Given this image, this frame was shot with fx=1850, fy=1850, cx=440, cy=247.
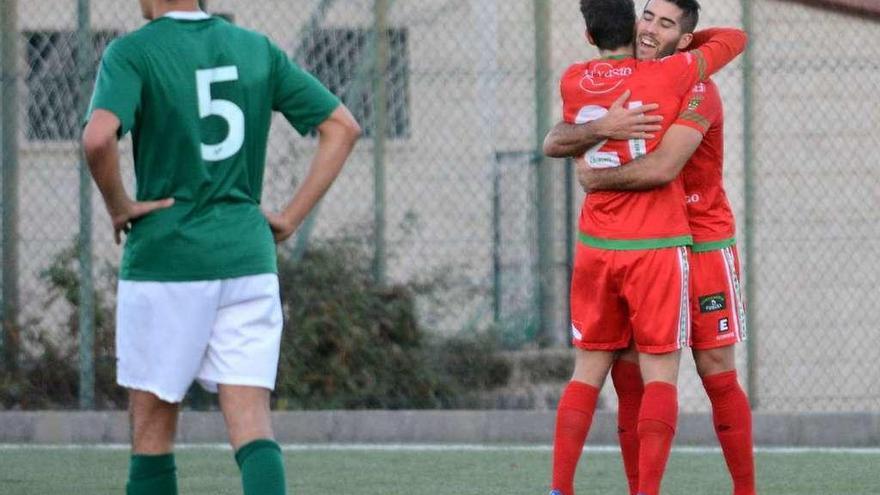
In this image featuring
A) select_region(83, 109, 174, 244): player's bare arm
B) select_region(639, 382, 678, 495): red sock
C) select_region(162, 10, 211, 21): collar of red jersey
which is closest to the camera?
select_region(83, 109, 174, 244): player's bare arm

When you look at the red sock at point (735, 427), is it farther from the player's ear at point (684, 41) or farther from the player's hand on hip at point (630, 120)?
the player's ear at point (684, 41)

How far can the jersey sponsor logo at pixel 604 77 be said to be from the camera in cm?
590

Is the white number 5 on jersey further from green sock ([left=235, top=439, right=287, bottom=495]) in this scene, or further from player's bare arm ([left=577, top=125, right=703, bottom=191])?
player's bare arm ([left=577, top=125, right=703, bottom=191])

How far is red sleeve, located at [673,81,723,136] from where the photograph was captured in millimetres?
5902

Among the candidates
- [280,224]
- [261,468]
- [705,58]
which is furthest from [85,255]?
[261,468]

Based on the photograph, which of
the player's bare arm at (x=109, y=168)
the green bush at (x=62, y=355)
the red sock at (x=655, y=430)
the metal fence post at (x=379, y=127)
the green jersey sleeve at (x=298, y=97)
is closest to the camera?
the player's bare arm at (x=109, y=168)

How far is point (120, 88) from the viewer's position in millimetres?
4344

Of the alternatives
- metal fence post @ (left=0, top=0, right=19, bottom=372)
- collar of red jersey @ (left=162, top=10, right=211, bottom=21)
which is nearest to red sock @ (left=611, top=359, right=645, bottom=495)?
collar of red jersey @ (left=162, top=10, right=211, bottom=21)

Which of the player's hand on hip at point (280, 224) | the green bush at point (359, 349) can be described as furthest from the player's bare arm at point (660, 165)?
the green bush at point (359, 349)

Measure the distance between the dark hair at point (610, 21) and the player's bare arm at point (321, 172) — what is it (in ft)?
4.80

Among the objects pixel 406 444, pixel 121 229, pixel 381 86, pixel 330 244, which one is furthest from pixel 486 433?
pixel 121 229

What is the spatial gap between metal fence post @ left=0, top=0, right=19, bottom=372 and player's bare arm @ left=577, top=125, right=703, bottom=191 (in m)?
5.17

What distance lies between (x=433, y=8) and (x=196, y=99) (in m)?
7.92

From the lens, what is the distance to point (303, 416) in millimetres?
9695
